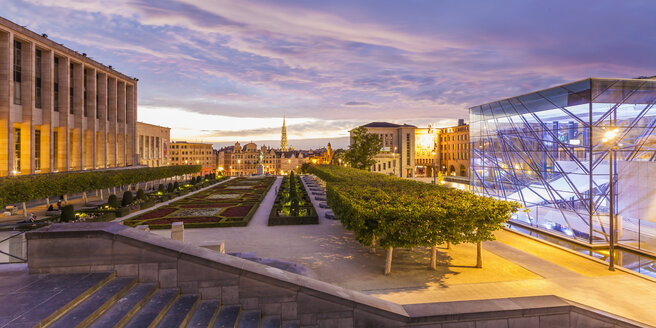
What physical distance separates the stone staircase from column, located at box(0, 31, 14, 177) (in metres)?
44.4

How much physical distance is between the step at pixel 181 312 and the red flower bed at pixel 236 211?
65.0ft

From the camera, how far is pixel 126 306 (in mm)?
6723

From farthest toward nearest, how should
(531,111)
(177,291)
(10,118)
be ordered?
(10,118), (531,111), (177,291)

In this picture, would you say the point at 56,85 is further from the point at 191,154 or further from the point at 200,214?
the point at 191,154

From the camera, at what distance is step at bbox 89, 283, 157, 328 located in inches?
239

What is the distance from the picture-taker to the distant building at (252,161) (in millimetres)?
162000

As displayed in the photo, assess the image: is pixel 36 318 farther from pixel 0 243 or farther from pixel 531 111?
pixel 531 111

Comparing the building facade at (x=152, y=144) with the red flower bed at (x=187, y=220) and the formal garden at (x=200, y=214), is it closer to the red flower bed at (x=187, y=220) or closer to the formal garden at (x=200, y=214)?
the formal garden at (x=200, y=214)

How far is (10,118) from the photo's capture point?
126 feet

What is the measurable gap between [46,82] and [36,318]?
5547 centimetres

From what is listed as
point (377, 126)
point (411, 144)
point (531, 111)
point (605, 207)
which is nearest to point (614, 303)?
point (605, 207)

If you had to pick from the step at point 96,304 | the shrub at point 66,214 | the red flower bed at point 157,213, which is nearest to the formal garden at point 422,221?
the step at point 96,304

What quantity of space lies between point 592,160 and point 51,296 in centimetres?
3032

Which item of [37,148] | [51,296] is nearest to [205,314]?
[51,296]
